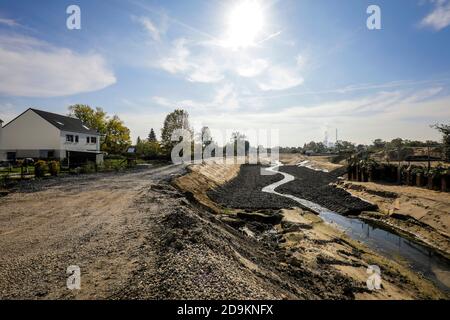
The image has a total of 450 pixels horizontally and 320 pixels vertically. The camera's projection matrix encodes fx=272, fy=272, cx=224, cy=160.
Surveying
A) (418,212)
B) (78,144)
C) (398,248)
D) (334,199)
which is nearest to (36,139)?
(78,144)

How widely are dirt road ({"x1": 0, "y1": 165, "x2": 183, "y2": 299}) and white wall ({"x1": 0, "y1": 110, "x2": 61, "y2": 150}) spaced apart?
82.4 feet

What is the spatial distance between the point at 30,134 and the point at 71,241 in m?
35.9

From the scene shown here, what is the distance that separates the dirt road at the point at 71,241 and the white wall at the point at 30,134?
989 inches

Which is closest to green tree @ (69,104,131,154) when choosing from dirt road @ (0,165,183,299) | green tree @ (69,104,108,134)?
green tree @ (69,104,108,134)

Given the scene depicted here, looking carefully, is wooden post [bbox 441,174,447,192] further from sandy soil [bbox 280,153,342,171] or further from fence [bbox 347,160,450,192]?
sandy soil [bbox 280,153,342,171]

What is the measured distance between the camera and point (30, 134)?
35.9 m

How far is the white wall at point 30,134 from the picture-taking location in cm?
3553

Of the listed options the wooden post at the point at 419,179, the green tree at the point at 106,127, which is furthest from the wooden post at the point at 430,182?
the green tree at the point at 106,127

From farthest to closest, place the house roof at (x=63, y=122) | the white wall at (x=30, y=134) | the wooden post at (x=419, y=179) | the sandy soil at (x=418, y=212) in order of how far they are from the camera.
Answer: the house roof at (x=63, y=122) → the white wall at (x=30, y=134) → the wooden post at (x=419, y=179) → the sandy soil at (x=418, y=212)

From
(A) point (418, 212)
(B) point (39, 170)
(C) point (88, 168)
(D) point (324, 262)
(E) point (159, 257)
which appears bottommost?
(D) point (324, 262)

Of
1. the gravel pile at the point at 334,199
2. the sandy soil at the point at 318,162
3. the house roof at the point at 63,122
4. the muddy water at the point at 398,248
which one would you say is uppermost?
the house roof at the point at 63,122

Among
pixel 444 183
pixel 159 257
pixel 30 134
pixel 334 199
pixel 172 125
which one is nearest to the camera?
pixel 159 257

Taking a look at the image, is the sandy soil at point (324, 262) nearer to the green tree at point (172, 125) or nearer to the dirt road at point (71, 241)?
the dirt road at point (71, 241)

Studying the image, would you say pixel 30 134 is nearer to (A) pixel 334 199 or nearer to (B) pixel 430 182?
(A) pixel 334 199
